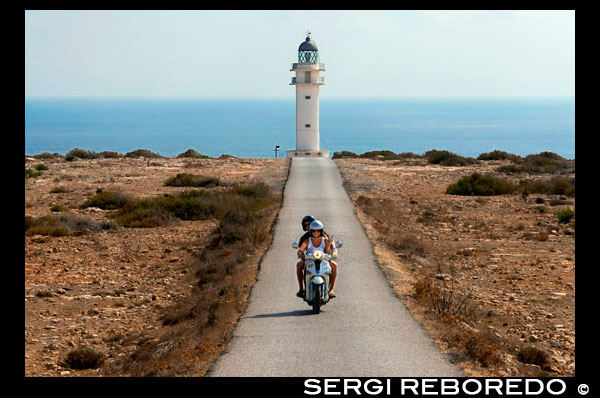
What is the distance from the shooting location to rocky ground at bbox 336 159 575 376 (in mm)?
13055

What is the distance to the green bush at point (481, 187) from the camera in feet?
115

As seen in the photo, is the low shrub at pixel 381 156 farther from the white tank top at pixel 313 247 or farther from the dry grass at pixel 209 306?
the white tank top at pixel 313 247

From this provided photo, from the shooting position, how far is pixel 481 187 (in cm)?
3525

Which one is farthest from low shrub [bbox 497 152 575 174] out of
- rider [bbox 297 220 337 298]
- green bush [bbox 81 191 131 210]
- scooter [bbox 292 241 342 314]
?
rider [bbox 297 220 337 298]

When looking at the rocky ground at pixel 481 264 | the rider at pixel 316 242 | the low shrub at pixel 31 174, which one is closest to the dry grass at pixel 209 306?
the rider at pixel 316 242

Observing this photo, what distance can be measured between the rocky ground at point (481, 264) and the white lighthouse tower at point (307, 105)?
48.9ft

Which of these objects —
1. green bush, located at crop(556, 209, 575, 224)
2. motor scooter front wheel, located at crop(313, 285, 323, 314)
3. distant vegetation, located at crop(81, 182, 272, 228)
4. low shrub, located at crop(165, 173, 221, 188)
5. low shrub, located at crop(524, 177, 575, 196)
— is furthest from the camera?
low shrub, located at crop(165, 173, 221, 188)

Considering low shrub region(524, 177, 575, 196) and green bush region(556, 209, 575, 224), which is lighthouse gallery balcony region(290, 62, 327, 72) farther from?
green bush region(556, 209, 575, 224)

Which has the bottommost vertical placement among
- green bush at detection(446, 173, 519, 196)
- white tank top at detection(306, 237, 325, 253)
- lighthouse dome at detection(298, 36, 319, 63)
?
white tank top at detection(306, 237, 325, 253)

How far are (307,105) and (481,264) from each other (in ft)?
114

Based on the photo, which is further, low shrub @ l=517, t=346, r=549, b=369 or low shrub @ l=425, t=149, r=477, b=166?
Answer: low shrub @ l=425, t=149, r=477, b=166

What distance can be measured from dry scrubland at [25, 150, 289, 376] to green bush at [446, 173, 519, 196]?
26.3 ft

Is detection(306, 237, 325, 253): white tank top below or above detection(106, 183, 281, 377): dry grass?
above

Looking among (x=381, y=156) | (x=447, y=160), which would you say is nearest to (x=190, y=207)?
(x=447, y=160)
